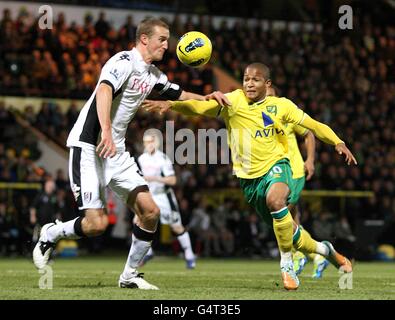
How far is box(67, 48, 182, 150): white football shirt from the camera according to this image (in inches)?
341

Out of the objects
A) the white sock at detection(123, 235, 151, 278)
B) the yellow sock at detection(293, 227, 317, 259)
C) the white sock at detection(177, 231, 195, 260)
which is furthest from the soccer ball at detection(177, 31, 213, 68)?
the white sock at detection(177, 231, 195, 260)

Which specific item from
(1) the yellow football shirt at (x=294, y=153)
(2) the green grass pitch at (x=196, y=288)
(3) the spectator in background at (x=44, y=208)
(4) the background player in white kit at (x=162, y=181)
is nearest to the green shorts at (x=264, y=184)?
(2) the green grass pitch at (x=196, y=288)

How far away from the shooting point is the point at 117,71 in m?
8.62

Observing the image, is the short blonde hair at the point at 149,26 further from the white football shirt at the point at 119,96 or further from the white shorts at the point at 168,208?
the white shorts at the point at 168,208

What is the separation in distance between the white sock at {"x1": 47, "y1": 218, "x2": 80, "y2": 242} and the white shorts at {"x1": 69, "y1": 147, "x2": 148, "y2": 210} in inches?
9.1

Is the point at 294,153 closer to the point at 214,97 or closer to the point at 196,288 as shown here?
the point at 214,97

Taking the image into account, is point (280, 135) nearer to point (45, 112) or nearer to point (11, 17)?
point (45, 112)

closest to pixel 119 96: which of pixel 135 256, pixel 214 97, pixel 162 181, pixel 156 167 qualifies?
pixel 214 97

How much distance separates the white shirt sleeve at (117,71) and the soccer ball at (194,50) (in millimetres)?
622

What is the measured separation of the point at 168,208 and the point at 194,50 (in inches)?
293
